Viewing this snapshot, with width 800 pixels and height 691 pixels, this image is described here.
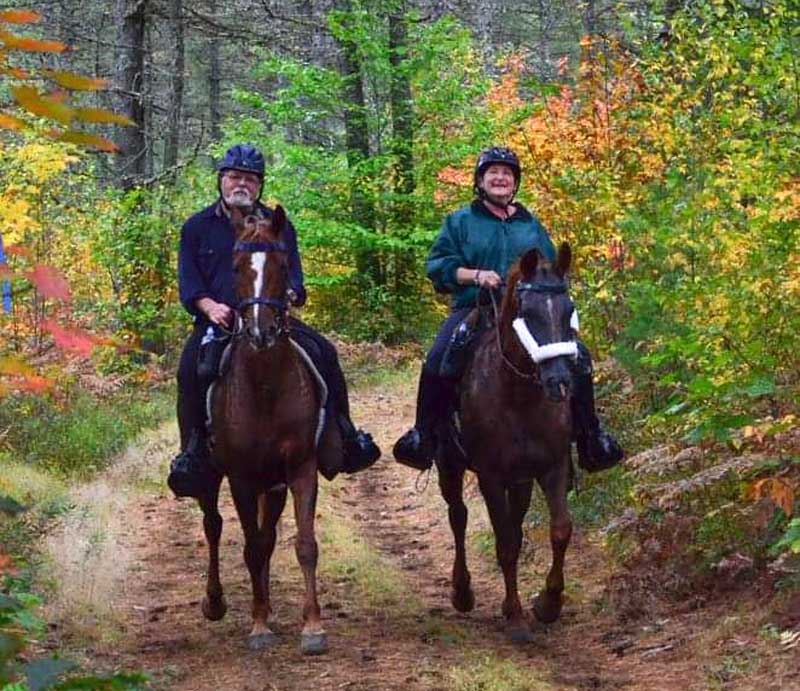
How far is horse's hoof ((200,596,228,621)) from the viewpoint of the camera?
865 centimetres

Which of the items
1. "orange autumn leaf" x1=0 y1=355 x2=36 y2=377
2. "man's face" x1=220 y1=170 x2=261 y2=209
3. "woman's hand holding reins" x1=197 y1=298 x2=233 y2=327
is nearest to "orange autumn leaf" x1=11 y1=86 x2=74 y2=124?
"orange autumn leaf" x1=0 y1=355 x2=36 y2=377

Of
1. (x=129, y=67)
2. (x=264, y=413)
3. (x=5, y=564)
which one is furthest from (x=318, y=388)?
(x=129, y=67)

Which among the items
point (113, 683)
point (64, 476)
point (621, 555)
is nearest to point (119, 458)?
point (64, 476)

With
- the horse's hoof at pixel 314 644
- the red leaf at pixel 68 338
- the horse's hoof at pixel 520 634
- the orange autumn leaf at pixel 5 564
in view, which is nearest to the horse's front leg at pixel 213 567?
the horse's hoof at pixel 314 644

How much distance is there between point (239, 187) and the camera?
8406 mm

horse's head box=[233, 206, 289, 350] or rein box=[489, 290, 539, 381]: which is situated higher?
horse's head box=[233, 206, 289, 350]

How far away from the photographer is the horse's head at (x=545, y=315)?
280 inches

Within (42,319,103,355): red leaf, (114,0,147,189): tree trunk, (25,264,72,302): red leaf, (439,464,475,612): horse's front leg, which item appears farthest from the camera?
(114,0,147,189): tree trunk

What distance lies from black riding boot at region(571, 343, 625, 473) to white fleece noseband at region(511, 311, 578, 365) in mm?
846

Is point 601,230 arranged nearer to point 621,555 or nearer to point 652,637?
point 621,555

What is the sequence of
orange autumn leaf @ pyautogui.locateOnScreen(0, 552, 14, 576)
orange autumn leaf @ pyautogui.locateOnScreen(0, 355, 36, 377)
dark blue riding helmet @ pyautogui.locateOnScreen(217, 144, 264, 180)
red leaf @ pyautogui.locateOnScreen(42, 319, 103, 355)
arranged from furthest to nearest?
dark blue riding helmet @ pyautogui.locateOnScreen(217, 144, 264, 180) → orange autumn leaf @ pyautogui.locateOnScreen(0, 552, 14, 576) → orange autumn leaf @ pyautogui.locateOnScreen(0, 355, 36, 377) → red leaf @ pyautogui.locateOnScreen(42, 319, 103, 355)

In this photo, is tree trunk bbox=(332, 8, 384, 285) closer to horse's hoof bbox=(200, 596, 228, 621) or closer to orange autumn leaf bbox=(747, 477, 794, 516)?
horse's hoof bbox=(200, 596, 228, 621)

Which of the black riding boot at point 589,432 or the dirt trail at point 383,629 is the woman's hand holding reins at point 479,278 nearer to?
the black riding boot at point 589,432

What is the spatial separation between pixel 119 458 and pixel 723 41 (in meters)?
7.87
